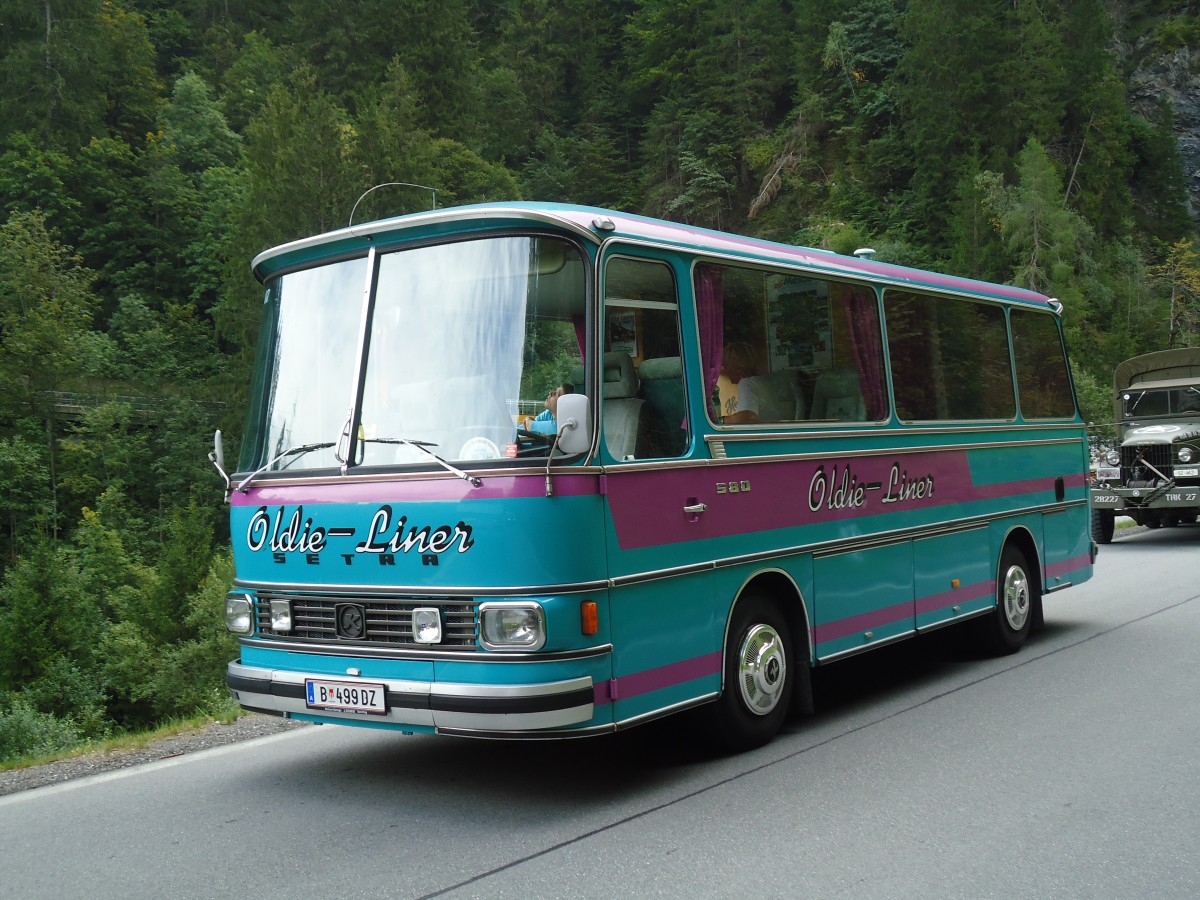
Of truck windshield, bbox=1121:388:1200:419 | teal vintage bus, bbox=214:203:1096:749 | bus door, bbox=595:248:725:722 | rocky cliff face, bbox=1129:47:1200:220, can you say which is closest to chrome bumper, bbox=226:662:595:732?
teal vintage bus, bbox=214:203:1096:749

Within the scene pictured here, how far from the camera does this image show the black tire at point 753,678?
Answer: 6535 millimetres

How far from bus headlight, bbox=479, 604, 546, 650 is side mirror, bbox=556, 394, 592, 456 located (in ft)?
2.41

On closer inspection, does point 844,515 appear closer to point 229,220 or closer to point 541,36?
point 229,220

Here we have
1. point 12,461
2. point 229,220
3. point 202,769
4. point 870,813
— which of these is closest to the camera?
point 870,813

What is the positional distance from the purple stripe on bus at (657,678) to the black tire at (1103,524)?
15.4 m

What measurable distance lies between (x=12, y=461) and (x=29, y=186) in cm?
1827

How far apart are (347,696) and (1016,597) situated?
628 centimetres

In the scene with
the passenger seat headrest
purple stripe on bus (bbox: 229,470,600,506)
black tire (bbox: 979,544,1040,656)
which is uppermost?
the passenger seat headrest

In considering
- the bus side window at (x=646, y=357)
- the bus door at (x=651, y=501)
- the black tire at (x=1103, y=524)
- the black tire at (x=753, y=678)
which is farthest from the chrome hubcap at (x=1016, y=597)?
the black tire at (x=1103, y=524)

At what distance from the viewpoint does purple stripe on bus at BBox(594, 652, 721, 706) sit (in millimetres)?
5658

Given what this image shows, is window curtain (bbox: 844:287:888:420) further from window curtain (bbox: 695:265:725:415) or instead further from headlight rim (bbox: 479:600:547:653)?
headlight rim (bbox: 479:600:547:653)

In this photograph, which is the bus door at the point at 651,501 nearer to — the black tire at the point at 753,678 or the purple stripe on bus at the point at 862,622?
the black tire at the point at 753,678

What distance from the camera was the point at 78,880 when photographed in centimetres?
492

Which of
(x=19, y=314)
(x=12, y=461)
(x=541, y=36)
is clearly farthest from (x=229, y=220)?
(x=541, y=36)
